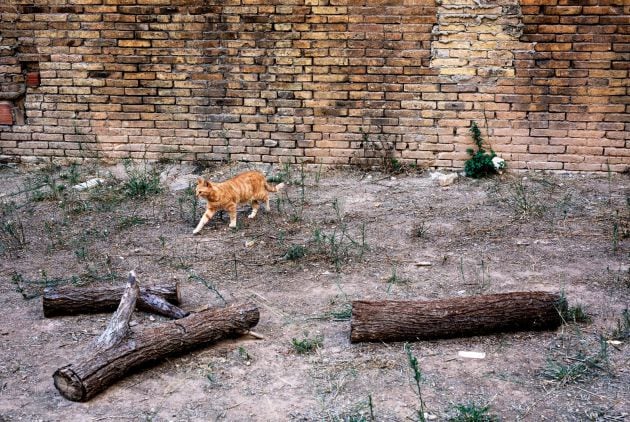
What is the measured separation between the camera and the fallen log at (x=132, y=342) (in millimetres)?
3908

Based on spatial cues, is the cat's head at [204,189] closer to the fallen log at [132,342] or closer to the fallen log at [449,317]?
the fallen log at [132,342]

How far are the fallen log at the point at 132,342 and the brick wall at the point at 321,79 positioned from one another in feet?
13.2

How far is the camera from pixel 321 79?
8.12 meters

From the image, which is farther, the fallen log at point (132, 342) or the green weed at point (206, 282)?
the green weed at point (206, 282)

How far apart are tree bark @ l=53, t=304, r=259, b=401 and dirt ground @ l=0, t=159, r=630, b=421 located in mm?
94

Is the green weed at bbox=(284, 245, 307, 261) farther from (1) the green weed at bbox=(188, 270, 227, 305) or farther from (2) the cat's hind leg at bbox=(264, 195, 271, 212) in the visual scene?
(2) the cat's hind leg at bbox=(264, 195, 271, 212)

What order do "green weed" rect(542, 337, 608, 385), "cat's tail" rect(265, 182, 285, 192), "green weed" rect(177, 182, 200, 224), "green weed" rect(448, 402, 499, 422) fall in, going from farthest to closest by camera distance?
"cat's tail" rect(265, 182, 285, 192) → "green weed" rect(177, 182, 200, 224) → "green weed" rect(542, 337, 608, 385) → "green weed" rect(448, 402, 499, 422)

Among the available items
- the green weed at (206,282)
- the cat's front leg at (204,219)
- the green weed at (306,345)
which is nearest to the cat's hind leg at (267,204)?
the cat's front leg at (204,219)

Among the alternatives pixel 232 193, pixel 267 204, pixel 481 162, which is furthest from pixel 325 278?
pixel 481 162

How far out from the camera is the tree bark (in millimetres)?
3902

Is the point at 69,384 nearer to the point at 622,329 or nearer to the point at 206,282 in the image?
the point at 206,282

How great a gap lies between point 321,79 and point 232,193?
2058 millimetres

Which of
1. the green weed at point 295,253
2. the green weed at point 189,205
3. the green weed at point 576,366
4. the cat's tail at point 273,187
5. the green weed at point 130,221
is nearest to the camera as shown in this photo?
the green weed at point 576,366

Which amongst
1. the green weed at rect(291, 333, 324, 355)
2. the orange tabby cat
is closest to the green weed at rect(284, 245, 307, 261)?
the orange tabby cat
